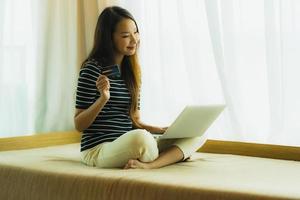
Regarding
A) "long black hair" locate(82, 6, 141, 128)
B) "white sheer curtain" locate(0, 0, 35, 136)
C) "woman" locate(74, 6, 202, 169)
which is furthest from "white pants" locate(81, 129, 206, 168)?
"white sheer curtain" locate(0, 0, 35, 136)

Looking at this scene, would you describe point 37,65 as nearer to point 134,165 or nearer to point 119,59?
point 119,59

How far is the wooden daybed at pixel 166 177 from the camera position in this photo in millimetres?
1365

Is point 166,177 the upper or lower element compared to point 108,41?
lower

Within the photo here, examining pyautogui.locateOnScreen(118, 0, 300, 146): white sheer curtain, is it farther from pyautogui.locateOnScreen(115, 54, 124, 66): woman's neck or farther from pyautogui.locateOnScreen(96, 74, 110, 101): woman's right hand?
pyautogui.locateOnScreen(96, 74, 110, 101): woman's right hand

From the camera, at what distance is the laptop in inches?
67.0

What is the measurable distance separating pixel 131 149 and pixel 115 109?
28 centimetres

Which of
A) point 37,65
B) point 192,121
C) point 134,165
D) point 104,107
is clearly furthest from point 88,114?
point 37,65

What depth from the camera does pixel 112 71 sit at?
1868 mm

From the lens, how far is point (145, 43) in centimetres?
241

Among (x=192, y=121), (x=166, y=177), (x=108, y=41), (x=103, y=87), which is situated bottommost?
(x=166, y=177)

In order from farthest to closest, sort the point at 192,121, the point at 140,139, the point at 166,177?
1. the point at 192,121
2. the point at 140,139
3. the point at 166,177

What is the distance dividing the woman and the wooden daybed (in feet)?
0.18

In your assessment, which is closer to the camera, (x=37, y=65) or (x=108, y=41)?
(x=108, y=41)

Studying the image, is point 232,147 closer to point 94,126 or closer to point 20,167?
point 94,126
